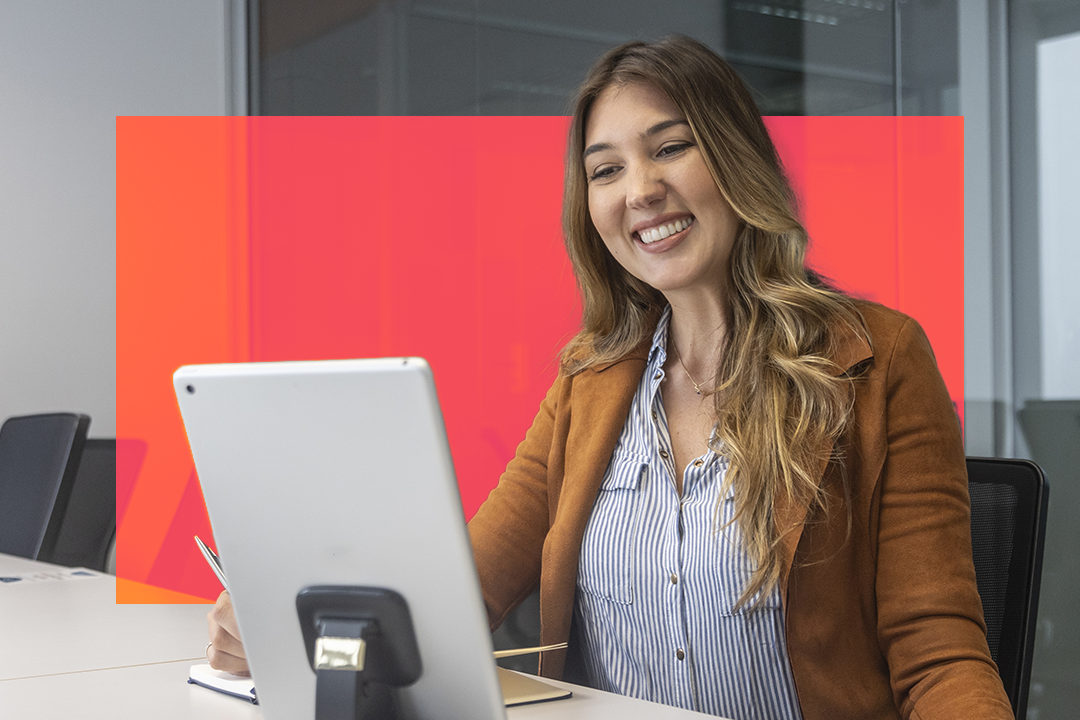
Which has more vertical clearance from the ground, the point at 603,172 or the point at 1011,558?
the point at 603,172

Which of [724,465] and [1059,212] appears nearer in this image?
[724,465]

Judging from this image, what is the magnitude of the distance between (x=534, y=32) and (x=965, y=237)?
1.55 meters

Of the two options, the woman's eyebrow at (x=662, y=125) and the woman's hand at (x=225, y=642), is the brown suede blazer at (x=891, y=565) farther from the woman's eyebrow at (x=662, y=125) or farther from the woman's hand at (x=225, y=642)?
the woman's hand at (x=225, y=642)

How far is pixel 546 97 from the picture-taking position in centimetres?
330

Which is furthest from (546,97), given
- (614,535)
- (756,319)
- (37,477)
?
(614,535)

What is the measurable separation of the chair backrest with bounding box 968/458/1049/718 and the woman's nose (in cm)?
60

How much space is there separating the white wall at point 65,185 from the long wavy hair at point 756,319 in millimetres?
3080

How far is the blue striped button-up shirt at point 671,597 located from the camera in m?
1.33

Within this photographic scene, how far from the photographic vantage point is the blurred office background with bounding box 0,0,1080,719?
8.12ft

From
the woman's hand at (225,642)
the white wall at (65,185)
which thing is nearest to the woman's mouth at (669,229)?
the woman's hand at (225,642)

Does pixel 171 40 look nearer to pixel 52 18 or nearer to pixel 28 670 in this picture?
pixel 52 18

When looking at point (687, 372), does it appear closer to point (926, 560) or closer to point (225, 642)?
point (926, 560)

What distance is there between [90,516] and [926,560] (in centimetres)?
216
